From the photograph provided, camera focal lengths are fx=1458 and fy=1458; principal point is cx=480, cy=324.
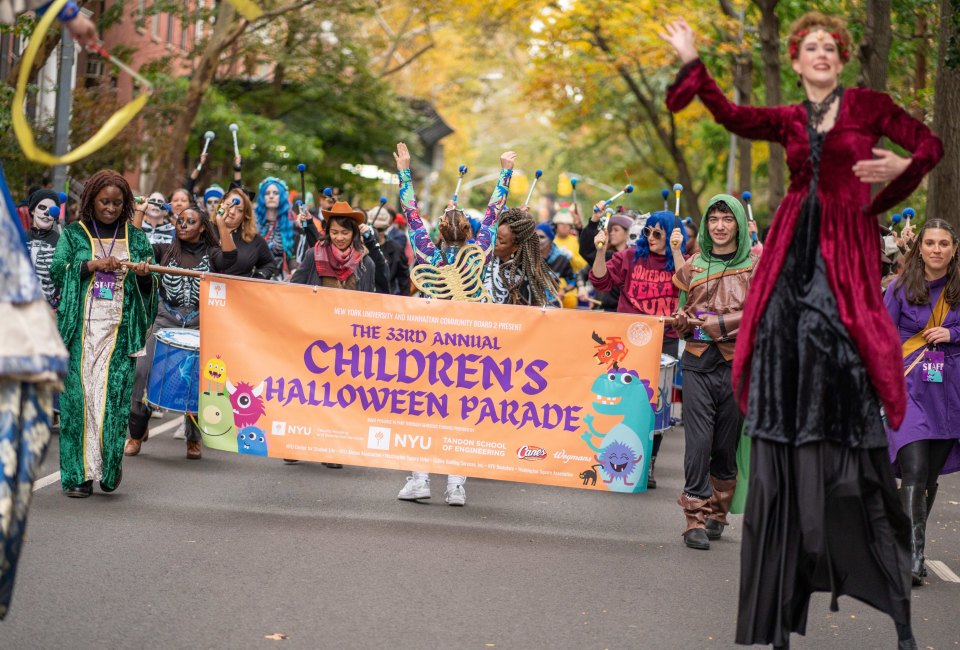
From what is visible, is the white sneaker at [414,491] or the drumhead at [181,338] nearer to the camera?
the white sneaker at [414,491]

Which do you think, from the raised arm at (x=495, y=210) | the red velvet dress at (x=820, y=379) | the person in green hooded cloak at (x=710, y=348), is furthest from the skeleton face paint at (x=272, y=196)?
the red velvet dress at (x=820, y=379)

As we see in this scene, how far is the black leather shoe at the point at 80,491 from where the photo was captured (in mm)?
8969

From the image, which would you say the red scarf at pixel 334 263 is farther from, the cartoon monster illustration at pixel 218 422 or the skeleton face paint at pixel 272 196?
the skeleton face paint at pixel 272 196

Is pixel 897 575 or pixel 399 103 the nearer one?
pixel 897 575

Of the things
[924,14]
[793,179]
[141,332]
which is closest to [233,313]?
[141,332]

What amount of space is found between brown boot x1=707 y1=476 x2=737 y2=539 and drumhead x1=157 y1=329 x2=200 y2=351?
13.1 ft

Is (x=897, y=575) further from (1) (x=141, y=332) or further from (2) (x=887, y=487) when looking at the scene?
(1) (x=141, y=332)

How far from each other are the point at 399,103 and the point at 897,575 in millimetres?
32969

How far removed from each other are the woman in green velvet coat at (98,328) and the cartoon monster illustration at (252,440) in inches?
28.7

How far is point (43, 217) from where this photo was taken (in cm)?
1219

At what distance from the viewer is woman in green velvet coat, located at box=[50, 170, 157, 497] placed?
8922 mm

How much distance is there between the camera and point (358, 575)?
716 cm

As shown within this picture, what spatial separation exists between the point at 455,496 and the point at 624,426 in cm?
134

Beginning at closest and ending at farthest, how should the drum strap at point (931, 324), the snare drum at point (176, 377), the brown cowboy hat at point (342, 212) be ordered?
the drum strap at point (931, 324)
the snare drum at point (176, 377)
the brown cowboy hat at point (342, 212)
